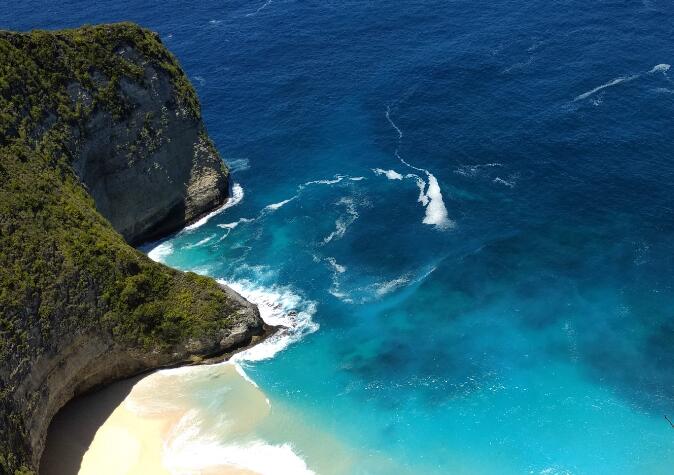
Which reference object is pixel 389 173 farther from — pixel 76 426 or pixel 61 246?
pixel 76 426

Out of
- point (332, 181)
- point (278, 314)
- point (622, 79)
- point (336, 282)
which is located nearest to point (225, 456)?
point (278, 314)

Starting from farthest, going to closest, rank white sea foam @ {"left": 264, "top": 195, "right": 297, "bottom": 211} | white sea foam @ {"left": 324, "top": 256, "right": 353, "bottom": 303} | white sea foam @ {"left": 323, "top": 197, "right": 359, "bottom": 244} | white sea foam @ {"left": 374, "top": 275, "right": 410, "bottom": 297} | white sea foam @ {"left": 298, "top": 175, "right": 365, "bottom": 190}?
white sea foam @ {"left": 298, "top": 175, "right": 365, "bottom": 190} → white sea foam @ {"left": 264, "top": 195, "right": 297, "bottom": 211} → white sea foam @ {"left": 323, "top": 197, "right": 359, "bottom": 244} → white sea foam @ {"left": 374, "top": 275, "right": 410, "bottom": 297} → white sea foam @ {"left": 324, "top": 256, "right": 353, "bottom": 303}

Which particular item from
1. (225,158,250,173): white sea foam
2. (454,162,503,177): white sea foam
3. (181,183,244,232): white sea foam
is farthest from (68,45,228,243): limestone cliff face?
(454,162,503,177): white sea foam

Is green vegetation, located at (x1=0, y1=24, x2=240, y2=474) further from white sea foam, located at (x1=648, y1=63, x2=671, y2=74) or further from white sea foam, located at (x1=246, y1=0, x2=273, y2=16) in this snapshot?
white sea foam, located at (x1=648, y1=63, x2=671, y2=74)

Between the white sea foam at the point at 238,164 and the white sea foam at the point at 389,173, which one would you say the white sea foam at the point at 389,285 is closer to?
the white sea foam at the point at 389,173

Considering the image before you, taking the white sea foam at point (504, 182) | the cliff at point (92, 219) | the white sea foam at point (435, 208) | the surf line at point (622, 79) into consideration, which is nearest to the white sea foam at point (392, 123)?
the white sea foam at point (435, 208)

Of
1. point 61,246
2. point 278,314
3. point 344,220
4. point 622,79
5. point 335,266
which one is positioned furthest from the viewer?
point 622,79
